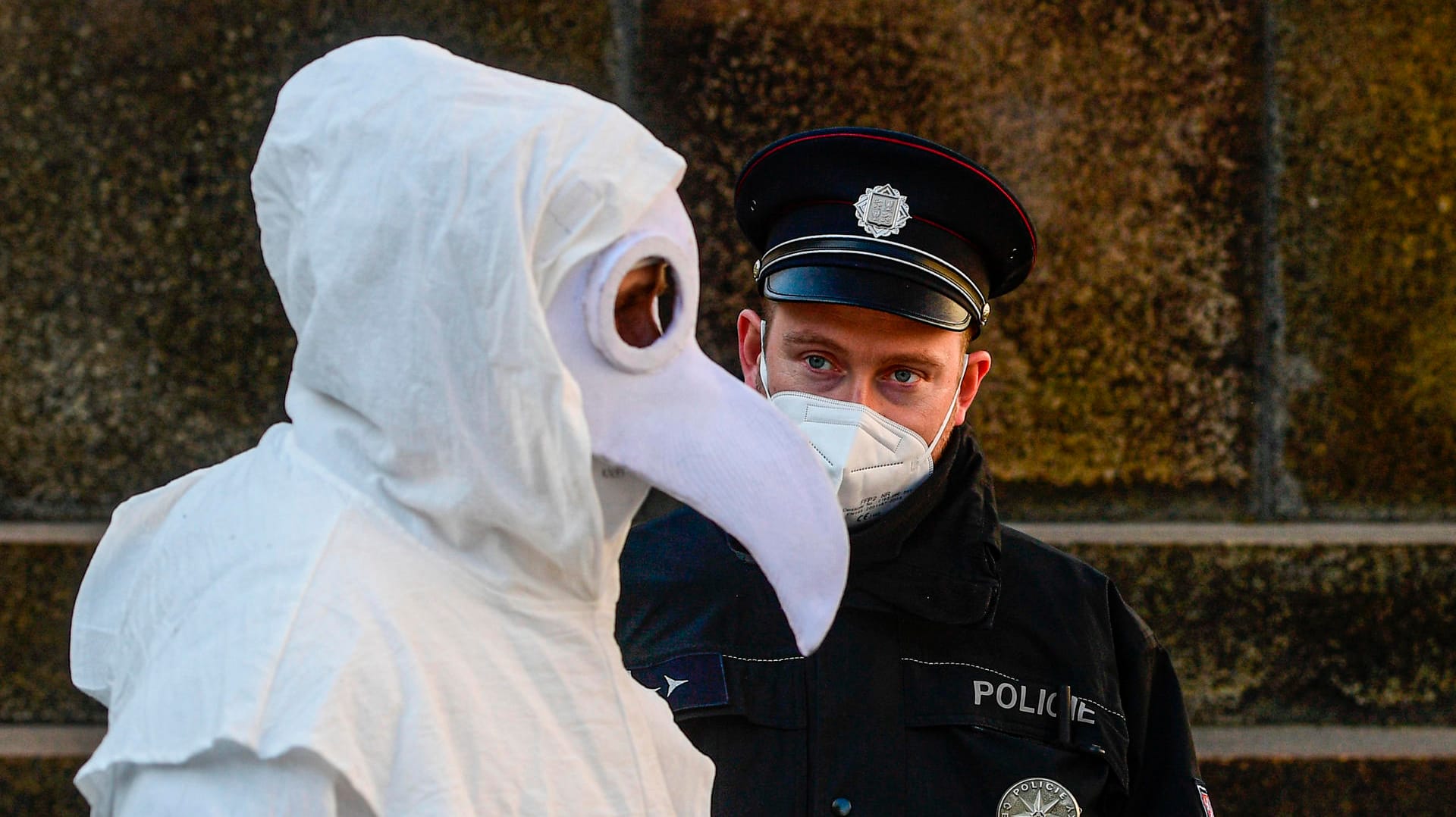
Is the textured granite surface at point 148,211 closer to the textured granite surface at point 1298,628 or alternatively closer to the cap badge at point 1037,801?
the textured granite surface at point 1298,628

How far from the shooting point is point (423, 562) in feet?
3.71

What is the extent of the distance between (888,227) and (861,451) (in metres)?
0.41

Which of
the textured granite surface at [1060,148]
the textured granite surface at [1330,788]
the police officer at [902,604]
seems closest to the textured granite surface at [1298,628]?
the textured granite surface at [1330,788]

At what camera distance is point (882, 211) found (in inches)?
89.4

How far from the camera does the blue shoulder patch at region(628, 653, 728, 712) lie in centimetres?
207

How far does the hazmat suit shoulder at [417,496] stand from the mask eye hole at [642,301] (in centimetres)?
6

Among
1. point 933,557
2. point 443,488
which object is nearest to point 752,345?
point 933,557

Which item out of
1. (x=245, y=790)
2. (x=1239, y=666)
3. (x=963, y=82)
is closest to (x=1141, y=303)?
(x=963, y=82)

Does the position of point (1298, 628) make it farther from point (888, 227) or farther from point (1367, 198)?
point (888, 227)

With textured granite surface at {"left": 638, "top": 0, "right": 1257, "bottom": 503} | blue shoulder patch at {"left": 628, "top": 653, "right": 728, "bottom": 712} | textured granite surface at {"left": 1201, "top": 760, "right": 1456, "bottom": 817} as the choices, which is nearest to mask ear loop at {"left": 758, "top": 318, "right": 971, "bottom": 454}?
blue shoulder patch at {"left": 628, "top": 653, "right": 728, "bottom": 712}

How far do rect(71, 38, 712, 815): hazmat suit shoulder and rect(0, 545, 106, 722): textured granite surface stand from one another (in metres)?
2.44

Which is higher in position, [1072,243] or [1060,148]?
[1060,148]

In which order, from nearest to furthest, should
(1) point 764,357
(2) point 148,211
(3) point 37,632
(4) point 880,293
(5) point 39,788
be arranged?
(4) point 880,293 → (1) point 764,357 → (5) point 39,788 → (3) point 37,632 → (2) point 148,211

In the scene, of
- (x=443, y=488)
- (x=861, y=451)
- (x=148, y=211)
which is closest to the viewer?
(x=443, y=488)
